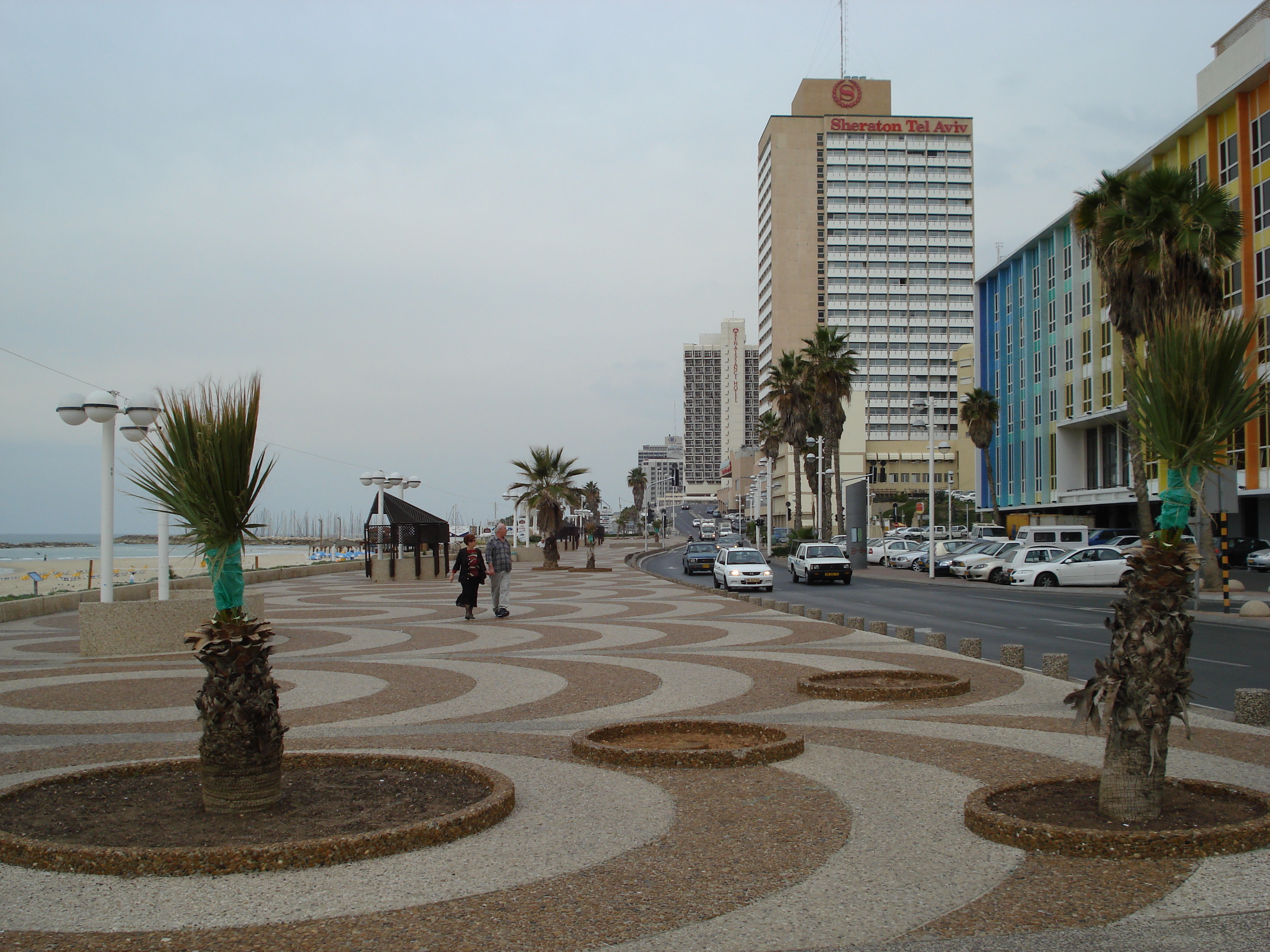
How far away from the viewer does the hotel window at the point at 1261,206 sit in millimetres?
39625

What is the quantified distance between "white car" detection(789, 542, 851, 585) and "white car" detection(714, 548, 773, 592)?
3885mm

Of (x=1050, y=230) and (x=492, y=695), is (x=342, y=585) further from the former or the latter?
(x=1050, y=230)

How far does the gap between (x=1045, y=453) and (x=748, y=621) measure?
154 ft

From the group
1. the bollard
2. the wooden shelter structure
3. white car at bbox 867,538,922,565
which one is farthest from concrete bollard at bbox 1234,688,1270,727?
white car at bbox 867,538,922,565

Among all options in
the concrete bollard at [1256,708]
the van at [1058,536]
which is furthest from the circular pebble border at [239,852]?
the van at [1058,536]

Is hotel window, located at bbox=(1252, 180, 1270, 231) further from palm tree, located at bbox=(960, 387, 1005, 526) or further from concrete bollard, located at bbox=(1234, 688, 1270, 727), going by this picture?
concrete bollard, located at bbox=(1234, 688, 1270, 727)

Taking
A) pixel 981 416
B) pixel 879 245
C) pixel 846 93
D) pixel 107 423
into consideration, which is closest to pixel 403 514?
pixel 107 423

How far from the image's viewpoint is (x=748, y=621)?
20031mm

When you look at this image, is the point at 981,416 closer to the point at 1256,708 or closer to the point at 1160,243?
the point at 1160,243

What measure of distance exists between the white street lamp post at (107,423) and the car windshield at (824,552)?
26.1m

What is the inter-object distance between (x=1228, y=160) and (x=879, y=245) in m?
99.5

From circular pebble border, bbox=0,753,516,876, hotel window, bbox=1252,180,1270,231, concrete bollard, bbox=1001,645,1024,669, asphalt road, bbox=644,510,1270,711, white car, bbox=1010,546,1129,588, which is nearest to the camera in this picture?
circular pebble border, bbox=0,753,516,876

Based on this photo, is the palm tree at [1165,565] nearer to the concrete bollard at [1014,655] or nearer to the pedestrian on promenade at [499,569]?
the concrete bollard at [1014,655]

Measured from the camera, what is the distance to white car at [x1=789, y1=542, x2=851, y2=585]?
3681 centimetres
